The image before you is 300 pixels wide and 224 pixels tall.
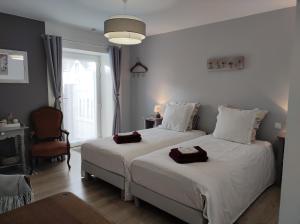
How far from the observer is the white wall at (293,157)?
1.46m

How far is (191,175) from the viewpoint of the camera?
2.05 meters

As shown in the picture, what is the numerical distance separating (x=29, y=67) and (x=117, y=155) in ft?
7.60

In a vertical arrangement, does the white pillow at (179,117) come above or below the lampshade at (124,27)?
below

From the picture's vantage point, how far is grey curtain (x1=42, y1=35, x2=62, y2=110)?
12.6ft

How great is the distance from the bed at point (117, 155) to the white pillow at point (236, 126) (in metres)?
0.60

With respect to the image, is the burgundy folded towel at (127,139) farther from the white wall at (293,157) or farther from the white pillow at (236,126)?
the white wall at (293,157)

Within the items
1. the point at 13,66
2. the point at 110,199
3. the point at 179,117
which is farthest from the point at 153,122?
the point at 13,66

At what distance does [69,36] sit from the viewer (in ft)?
13.8

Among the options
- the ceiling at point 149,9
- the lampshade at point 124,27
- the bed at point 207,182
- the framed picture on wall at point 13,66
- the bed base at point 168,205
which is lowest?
the bed base at point 168,205

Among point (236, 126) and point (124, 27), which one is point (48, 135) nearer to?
point (124, 27)

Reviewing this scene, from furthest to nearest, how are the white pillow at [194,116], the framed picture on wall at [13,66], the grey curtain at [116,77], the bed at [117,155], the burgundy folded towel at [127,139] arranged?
the grey curtain at [116,77]
the white pillow at [194,116]
the framed picture on wall at [13,66]
the burgundy folded towel at [127,139]
the bed at [117,155]

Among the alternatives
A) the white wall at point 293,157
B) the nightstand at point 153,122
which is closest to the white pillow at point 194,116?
the nightstand at point 153,122

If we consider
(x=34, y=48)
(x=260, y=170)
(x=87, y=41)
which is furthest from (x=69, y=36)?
(x=260, y=170)

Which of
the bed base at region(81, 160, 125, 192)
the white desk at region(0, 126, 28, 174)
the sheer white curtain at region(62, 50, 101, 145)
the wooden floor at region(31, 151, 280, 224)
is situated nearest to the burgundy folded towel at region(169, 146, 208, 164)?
the wooden floor at region(31, 151, 280, 224)
